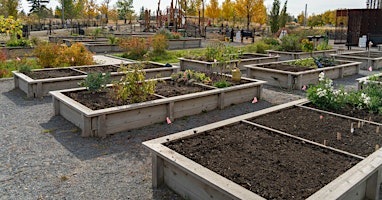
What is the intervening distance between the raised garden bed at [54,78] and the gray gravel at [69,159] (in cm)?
110

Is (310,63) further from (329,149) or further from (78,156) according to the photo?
(78,156)

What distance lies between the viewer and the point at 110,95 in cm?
670

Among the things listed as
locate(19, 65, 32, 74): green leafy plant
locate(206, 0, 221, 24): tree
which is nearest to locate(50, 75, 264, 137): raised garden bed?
locate(19, 65, 32, 74): green leafy plant

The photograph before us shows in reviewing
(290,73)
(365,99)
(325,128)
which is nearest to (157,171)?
(325,128)

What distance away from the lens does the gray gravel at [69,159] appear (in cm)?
388

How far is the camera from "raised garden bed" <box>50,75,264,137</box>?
5535 mm

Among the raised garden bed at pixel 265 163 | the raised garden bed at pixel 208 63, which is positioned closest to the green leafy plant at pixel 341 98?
the raised garden bed at pixel 265 163

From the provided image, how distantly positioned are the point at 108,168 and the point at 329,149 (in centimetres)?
267

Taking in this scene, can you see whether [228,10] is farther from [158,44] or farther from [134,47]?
[134,47]

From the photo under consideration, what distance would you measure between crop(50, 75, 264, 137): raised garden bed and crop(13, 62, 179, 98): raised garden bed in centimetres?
153

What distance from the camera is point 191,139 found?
452cm

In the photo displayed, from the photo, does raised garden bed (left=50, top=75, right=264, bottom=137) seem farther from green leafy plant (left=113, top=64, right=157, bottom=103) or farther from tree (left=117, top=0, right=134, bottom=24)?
tree (left=117, top=0, right=134, bottom=24)

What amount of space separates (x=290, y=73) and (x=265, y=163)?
20.0 feet

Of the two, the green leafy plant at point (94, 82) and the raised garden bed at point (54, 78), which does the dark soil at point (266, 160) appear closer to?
the green leafy plant at point (94, 82)
